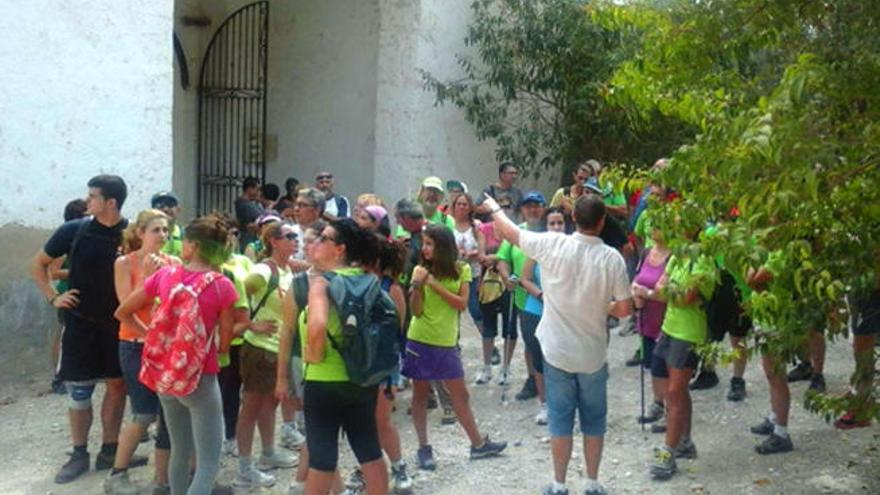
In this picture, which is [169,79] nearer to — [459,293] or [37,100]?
[37,100]

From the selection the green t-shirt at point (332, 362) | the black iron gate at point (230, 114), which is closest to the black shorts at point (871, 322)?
the green t-shirt at point (332, 362)

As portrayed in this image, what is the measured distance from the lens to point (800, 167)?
4375mm

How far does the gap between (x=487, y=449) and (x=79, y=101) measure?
5235mm

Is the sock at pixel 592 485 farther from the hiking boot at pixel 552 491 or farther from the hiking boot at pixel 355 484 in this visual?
the hiking boot at pixel 355 484

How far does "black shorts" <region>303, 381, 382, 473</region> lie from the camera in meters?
5.90

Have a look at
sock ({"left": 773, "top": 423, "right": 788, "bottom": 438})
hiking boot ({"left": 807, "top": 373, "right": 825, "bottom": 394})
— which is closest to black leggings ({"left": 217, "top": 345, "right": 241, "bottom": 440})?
sock ({"left": 773, "top": 423, "right": 788, "bottom": 438})

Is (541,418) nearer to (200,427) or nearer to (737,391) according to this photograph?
(737,391)

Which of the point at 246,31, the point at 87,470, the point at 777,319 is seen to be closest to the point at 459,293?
the point at 87,470

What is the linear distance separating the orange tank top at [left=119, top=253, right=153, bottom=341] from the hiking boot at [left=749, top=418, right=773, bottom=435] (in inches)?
166

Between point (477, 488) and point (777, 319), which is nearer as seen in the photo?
point (777, 319)

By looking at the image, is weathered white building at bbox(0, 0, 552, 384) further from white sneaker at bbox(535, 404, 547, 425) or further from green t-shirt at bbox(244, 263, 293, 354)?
white sneaker at bbox(535, 404, 547, 425)

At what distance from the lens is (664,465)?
7445mm

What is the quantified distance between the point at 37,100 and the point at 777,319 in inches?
302

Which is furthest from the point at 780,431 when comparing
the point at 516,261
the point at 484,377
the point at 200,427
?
the point at 200,427
